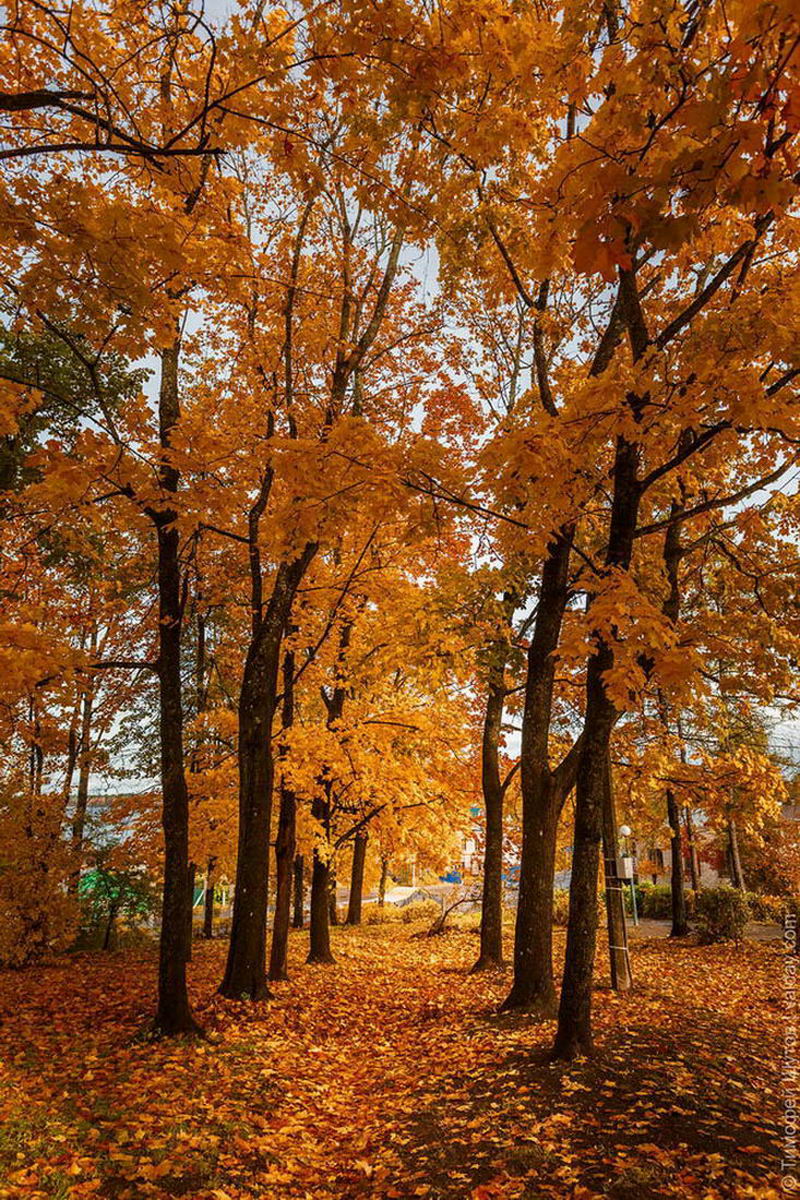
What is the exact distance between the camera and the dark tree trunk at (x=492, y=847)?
37.8 ft

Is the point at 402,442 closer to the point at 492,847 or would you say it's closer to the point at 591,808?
the point at 591,808

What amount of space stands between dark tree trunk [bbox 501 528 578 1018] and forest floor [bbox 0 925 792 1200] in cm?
49

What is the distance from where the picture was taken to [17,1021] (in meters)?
7.54

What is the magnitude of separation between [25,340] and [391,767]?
10282 mm

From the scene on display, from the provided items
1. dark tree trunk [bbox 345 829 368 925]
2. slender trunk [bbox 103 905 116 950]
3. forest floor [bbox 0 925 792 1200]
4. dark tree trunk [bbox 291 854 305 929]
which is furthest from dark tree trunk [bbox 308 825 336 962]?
dark tree trunk [bbox 291 854 305 929]

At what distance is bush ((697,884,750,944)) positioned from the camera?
1553cm

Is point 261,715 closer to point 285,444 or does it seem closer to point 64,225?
point 285,444

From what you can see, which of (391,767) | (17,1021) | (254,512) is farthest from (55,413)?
(17,1021)

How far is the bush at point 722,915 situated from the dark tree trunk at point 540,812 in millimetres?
10703

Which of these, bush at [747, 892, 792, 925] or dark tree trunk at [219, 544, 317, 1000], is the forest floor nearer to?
dark tree trunk at [219, 544, 317, 1000]

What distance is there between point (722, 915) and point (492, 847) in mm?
7803

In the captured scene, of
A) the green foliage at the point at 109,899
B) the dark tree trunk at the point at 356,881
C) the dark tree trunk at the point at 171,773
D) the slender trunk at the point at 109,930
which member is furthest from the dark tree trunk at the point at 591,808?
the dark tree trunk at the point at 356,881

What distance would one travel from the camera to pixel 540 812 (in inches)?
291

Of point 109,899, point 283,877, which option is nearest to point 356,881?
point 109,899
